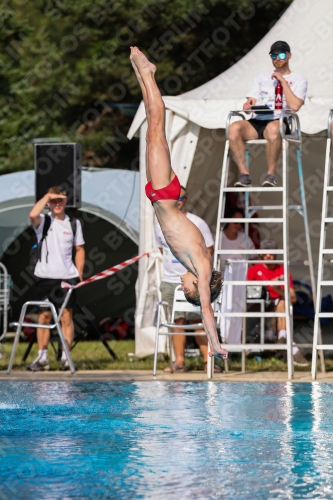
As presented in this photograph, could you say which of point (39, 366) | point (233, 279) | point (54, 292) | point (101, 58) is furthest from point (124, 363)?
point (101, 58)

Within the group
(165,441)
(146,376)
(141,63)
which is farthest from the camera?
(146,376)

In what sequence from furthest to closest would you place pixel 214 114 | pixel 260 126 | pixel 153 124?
pixel 214 114, pixel 260 126, pixel 153 124

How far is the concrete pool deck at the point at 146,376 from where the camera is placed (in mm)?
8867

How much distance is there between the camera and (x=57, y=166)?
11.7 meters

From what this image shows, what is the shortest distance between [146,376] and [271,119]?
9.66ft

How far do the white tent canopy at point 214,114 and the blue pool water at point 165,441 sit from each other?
8.56 feet

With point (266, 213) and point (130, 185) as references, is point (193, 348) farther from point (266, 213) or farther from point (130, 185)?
point (130, 185)

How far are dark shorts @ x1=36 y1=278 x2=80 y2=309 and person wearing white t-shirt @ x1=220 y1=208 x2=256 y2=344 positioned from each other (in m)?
1.81

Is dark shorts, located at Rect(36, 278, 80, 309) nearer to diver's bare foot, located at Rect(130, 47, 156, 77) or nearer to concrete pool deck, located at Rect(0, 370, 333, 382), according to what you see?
concrete pool deck, located at Rect(0, 370, 333, 382)

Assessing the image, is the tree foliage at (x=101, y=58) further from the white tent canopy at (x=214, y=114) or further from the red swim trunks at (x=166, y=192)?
the red swim trunks at (x=166, y=192)

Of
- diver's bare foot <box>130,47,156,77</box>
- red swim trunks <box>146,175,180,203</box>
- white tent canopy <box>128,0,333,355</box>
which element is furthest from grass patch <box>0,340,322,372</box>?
diver's bare foot <box>130,47,156,77</box>

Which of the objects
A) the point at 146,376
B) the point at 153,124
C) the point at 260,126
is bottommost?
the point at 146,376

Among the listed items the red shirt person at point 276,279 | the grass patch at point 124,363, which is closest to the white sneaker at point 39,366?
the grass patch at point 124,363

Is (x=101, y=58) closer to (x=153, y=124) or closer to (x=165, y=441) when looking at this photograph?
(x=153, y=124)
